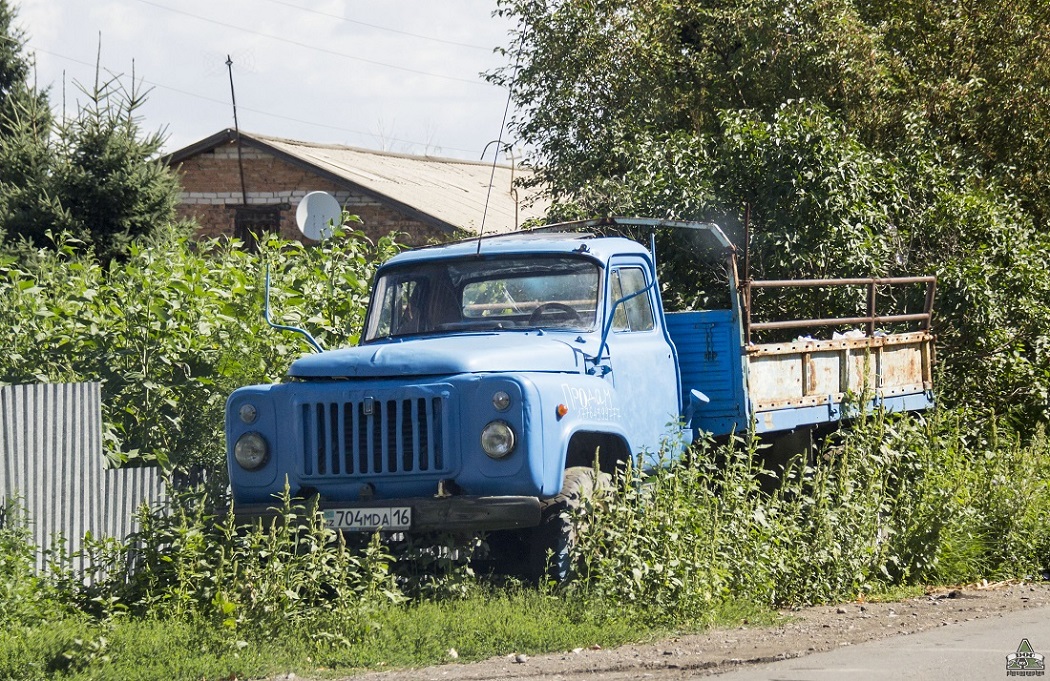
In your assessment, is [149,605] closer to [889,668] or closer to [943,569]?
[889,668]

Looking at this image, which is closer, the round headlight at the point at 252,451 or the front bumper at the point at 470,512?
the front bumper at the point at 470,512

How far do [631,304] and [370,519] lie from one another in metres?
2.48

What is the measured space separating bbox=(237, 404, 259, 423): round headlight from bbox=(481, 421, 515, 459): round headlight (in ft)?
4.62

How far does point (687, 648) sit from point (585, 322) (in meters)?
2.43

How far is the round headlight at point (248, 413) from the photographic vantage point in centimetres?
721

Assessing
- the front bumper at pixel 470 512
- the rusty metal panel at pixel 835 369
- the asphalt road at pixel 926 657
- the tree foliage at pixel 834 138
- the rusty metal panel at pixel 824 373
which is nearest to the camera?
the asphalt road at pixel 926 657

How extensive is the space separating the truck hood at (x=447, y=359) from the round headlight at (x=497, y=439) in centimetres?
34

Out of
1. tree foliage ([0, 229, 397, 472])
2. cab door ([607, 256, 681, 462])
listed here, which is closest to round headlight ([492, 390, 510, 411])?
cab door ([607, 256, 681, 462])

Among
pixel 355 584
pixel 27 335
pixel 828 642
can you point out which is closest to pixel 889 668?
pixel 828 642

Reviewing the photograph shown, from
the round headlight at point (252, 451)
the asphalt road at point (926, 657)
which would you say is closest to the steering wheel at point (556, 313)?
the round headlight at point (252, 451)

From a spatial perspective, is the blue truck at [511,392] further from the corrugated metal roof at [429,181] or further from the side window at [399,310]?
the corrugated metal roof at [429,181]

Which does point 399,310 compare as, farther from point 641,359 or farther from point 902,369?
point 902,369
